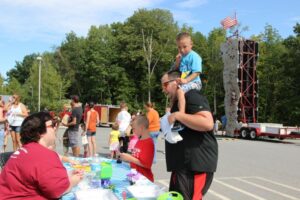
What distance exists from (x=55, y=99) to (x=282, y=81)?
29.0 meters

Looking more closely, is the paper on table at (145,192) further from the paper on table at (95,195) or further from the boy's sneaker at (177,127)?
the boy's sneaker at (177,127)

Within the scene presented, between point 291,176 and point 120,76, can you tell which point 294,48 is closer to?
point 120,76

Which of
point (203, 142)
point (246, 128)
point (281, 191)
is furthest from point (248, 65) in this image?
point (203, 142)

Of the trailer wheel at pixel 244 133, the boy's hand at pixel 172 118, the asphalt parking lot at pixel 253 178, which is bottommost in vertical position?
the trailer wheel at pixel 244 133

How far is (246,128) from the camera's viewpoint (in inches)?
985

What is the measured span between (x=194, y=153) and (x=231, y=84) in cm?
2466

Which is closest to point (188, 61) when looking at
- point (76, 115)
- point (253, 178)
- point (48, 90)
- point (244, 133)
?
point (253, 178)

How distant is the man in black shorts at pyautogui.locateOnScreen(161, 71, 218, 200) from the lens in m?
3.26

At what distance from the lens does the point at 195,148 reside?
3.29 metres

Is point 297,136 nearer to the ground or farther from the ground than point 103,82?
nearer to the ground

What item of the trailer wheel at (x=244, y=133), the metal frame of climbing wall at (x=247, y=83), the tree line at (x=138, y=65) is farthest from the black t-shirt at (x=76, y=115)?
the tree line at (x=138, y=65)

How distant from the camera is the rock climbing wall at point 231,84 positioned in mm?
26531

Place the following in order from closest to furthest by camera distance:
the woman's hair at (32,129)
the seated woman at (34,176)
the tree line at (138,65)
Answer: the seated woman at (34,176) < the woman's hair at (32,129) < the tree line at (138,65)

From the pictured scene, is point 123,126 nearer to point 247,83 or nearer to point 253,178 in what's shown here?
point 253,178
